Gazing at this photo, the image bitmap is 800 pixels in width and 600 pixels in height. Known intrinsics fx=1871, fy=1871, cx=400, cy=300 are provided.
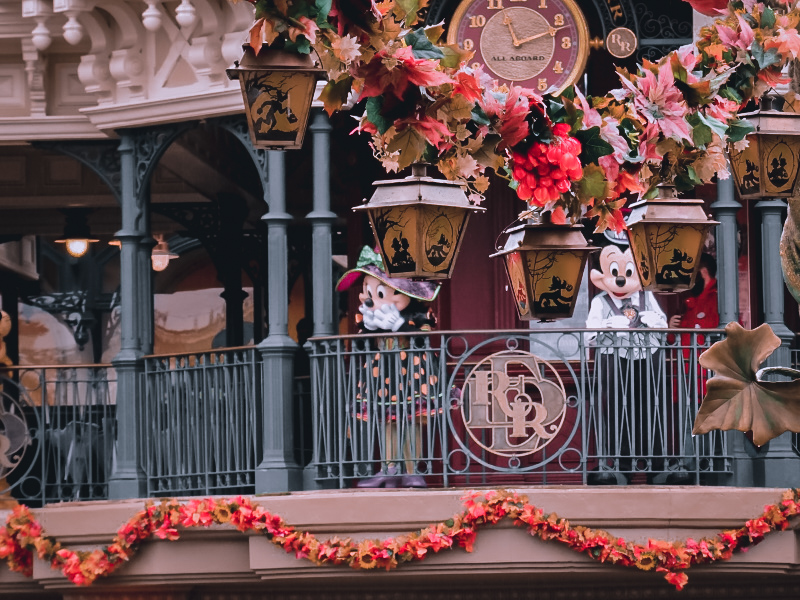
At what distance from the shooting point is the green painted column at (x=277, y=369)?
1248cm

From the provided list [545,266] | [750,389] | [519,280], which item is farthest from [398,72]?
[519,280]

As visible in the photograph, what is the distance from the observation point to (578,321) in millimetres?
13844

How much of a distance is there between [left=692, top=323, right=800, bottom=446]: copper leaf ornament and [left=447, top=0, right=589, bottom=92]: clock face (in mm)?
8660

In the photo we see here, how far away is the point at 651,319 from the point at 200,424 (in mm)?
3250

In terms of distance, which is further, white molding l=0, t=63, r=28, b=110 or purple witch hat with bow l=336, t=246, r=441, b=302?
white molding l=0, t=63, r=28, b=110

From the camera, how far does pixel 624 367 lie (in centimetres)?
1238

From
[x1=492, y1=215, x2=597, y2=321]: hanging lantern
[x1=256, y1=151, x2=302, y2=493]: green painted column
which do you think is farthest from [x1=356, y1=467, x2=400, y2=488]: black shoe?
[x1=492, y1=215, x2=597, y2=321]: hanging lantern

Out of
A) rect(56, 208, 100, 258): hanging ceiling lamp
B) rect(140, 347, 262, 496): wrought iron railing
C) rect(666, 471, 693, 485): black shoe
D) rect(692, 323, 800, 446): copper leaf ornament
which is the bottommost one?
rect(666, 471, 693, 485): black shoe

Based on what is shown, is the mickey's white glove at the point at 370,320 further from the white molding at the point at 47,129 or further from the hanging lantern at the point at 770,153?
the hanging lantern at the point at 770,153

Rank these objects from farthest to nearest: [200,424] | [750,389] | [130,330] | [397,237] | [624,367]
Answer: [130,330], [200,424], [624,367], [397,237], [750,389]

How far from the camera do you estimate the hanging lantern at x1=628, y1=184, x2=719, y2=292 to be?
288 inches

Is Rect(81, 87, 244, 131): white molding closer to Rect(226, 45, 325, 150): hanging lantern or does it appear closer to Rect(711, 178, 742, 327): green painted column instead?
Rect(711, 178, 742, 327): green painted column

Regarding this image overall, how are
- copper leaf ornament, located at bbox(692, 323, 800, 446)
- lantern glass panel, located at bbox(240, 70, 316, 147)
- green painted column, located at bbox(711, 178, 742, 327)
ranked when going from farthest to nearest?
green painted column, located at bbox(711, 178, 742, 327) → lantern glass panel, located at bbox(240, 70, 316, 147) → copper leaf ornament, located at bbox(692, 323, 800, 446)

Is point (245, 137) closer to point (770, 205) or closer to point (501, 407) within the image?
point (501, 407)
